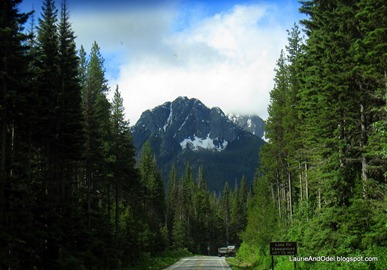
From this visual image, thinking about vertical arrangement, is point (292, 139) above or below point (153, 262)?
above

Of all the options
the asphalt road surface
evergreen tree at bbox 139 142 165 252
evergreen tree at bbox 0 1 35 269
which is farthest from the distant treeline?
evergreen tree at bbox 139 142 165 252

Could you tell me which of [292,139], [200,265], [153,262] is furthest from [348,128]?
[153,262]

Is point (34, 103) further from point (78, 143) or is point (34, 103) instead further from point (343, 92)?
point (343, 92)

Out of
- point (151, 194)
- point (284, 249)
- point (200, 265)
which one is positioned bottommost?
point (200, 265)

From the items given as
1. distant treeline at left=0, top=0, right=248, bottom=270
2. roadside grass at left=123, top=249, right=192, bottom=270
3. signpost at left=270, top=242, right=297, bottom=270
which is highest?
distant treeline at left=0, top=0, right=248, bottom=270

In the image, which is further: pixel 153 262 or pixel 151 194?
pixel 151 194

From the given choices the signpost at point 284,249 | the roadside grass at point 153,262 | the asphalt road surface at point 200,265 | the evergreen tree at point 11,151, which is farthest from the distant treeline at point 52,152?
the signpost at point 284,249

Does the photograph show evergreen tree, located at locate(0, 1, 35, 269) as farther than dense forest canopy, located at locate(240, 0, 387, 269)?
No

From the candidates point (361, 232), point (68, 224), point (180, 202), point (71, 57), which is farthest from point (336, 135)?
point (180, 202)

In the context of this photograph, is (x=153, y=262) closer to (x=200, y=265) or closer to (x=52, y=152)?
(x=200, y=265)

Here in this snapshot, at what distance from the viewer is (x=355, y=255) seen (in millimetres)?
19406

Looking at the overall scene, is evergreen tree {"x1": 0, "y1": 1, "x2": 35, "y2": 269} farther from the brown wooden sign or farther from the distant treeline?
the brown wooden sign

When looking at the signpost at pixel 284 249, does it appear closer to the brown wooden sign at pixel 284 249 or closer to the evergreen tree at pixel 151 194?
the brown wooden sign at pixel 284 249

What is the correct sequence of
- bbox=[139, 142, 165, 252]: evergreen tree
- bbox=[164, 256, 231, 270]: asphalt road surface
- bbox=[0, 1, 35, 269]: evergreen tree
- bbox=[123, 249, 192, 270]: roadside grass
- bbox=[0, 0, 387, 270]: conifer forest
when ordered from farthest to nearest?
1. bbox=[139, 142, 165, 252]: evergreen tree
2. bbox=[123, 249, 192, 270]: roadside grass
3. bbox=[164, 256, 231, 270]: asphalt road surface
4. bbox=[0, 0, 387, 270]: conifer forest
5. bbox=[0, 1, 35, 269]: evergreen tree
